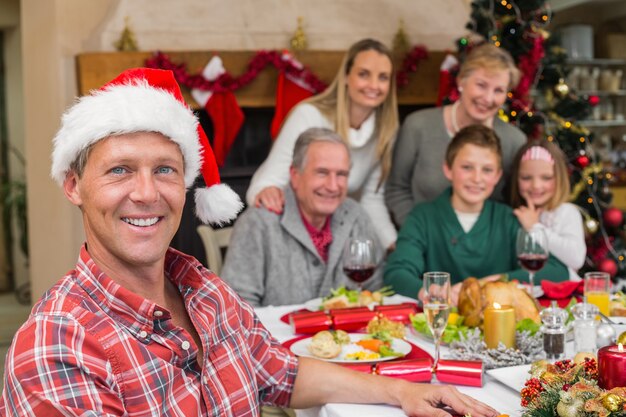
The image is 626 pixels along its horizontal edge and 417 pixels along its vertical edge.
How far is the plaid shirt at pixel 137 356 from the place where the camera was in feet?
3.55

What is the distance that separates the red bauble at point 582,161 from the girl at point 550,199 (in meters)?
1.42

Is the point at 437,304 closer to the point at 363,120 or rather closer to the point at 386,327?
the point at 386,327

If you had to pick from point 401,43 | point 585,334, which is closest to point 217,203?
point 585,334

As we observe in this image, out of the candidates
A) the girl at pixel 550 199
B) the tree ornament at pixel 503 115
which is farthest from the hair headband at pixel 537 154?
the tree ornament at pixel 503 115

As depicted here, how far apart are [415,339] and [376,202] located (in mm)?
1452

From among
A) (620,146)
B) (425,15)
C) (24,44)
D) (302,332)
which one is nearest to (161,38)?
(24,44)

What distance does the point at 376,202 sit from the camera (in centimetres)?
333

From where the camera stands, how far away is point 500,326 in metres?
1.72

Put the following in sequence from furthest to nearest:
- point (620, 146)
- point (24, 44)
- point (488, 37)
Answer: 1. point (620, 146)
2. point (24, 44)
3. point (488, 37)

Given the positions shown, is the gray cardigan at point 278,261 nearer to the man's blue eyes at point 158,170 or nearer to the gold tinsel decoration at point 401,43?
the man's blue eyes at point 158,170

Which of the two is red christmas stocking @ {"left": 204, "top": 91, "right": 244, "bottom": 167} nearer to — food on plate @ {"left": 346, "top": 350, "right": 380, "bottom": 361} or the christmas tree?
the christmas tree

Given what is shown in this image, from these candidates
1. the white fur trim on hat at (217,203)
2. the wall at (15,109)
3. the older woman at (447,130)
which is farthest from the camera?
the wall at (15,109)

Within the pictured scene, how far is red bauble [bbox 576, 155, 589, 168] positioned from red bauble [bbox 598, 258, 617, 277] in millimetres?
569

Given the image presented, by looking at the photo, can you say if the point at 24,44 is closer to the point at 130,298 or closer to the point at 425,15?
the point at 425,15
